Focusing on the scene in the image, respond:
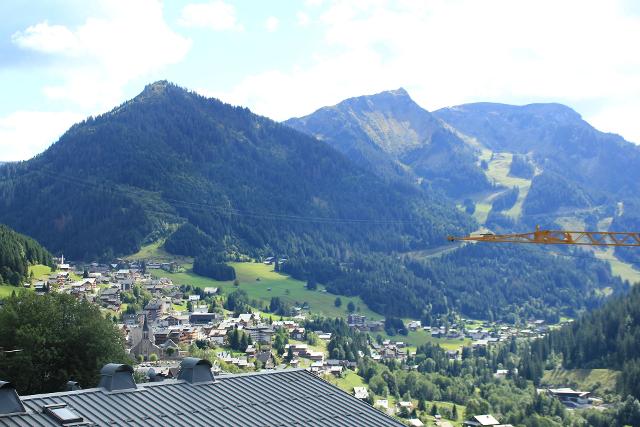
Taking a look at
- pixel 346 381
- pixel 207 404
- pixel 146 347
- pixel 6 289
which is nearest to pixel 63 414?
pixel 207 404

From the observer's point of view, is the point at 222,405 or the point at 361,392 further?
the point at 361,392

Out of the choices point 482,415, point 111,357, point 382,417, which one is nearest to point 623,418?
point 482,415

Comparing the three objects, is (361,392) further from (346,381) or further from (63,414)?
(63,414)

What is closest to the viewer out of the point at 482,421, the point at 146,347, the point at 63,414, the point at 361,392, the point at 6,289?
the point at 63,414

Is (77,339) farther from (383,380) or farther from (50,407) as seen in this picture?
(383,380)

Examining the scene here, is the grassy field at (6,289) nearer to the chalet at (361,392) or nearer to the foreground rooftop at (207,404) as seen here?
the chalet at (361,392)

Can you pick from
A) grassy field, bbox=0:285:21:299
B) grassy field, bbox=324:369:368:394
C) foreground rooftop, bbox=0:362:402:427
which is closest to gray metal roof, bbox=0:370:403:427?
foreground rooftop, bbox=0:362:402:427

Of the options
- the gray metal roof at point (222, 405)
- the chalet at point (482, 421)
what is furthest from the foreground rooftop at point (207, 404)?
the chalet at point (482, 421)

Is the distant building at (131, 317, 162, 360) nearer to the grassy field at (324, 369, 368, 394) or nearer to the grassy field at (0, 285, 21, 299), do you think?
the grassy field at (0, 285, 21, 299)
